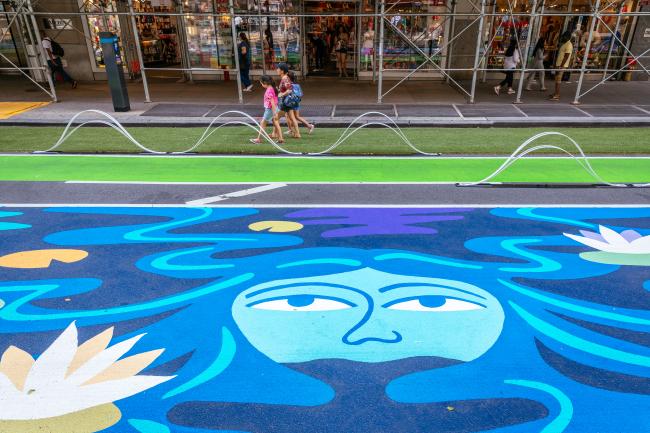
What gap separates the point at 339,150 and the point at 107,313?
6.78m

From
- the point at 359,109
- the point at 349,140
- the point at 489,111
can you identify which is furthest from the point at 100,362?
the point at 489,111

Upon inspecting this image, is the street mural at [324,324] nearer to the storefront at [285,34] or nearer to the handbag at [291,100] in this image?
the handbag at [291,100]

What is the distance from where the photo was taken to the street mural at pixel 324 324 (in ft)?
12.2

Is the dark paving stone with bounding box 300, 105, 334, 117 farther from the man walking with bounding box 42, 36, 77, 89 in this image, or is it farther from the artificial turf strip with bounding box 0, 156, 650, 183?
the man walking with bounding box 42, 36, 77, 89

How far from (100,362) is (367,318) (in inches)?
101

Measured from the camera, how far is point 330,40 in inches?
754

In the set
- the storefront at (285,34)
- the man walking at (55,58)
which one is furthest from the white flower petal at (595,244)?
the man walking at (55,58)

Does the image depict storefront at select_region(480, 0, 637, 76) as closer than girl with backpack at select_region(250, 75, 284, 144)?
No

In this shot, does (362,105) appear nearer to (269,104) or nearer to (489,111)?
(489,111)

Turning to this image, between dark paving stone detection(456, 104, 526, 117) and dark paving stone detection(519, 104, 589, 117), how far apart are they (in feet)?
1.19

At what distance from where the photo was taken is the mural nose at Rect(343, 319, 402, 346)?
177 inches

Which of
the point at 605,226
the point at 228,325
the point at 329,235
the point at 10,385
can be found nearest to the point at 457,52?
the point at 605,226

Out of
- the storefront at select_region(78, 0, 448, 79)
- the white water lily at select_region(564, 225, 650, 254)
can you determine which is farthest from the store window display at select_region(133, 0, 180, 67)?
the white water lily at select_region(564, 225, 650, 254)

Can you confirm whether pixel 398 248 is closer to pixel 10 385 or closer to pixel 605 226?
pixel 605 226
